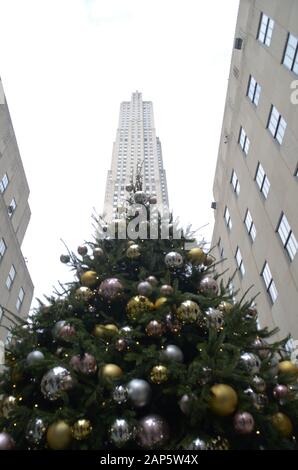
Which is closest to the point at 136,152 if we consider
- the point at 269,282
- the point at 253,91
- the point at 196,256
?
the point at 253,91

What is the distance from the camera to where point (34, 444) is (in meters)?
4.90

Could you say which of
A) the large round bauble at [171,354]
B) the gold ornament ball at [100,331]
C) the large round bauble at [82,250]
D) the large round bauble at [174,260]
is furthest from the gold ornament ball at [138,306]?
the large round bauble at [82,250]

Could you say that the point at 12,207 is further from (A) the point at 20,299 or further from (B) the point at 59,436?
(B) the point at 59,436

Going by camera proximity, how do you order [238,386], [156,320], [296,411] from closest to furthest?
[238,386] → [296,411] → [156,320]

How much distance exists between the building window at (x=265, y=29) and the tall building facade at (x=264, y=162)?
43mm

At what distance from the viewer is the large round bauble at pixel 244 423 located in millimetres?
4574

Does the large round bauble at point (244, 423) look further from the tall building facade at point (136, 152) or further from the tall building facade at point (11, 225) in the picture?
the tall building facade at point (136, 152)

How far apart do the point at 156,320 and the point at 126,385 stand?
1132 millimetres

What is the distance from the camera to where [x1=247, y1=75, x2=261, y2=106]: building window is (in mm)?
19828

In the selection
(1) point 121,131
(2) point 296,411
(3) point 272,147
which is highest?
(1) point 121,131

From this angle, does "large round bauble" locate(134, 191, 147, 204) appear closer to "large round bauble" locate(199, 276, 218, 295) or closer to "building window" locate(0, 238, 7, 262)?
"large round bauble" locate(199, 276, 218, 295)

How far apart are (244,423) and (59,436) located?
7.41ft
